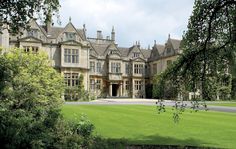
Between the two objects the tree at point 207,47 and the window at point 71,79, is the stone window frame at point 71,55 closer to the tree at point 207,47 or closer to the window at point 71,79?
the window at point 71,79

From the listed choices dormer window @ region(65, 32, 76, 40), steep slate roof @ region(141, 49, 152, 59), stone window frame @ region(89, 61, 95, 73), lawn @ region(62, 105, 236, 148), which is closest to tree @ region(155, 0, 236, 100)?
lawn @ region(62, 105, 236, 148)

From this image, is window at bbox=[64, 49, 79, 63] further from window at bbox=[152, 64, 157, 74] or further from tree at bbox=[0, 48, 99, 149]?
tree at bbox=[0, 48, 99, 149]

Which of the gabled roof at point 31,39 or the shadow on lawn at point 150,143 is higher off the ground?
the gabled roof at point 31,39

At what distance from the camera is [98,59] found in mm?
52875

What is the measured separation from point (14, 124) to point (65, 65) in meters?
36.8

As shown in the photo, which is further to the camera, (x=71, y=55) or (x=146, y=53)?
(x=146, y=53)

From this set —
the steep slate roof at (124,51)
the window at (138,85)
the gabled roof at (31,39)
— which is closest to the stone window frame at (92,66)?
the steep slate roof at (124,51)

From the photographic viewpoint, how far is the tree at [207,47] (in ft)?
26.8

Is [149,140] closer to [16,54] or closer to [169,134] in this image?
[169,134]

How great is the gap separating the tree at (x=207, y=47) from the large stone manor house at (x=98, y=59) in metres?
33.9

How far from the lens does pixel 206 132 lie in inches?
498

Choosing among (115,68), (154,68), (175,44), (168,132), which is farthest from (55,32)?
(168,132)

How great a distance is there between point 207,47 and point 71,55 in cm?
3766

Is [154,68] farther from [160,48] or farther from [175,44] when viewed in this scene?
[175,44]
